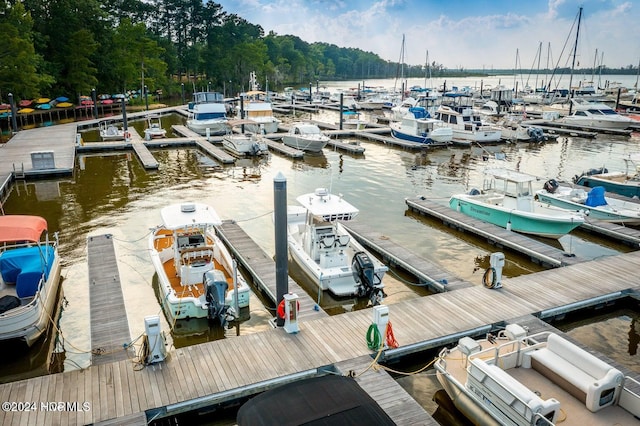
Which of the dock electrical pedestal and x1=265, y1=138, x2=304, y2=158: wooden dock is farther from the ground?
x1=265, y1=138, x2=304, y2=158: wooden dock

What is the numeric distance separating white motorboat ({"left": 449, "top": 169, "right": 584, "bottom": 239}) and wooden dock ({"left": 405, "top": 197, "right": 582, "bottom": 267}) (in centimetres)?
51

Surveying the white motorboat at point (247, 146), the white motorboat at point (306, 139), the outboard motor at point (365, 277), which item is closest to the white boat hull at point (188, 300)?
the outboard motor at point (365, 277)

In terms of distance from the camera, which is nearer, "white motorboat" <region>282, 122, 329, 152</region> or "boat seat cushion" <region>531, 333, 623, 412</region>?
"boat seat cushion" <region>531, 333, 623, 412</region>

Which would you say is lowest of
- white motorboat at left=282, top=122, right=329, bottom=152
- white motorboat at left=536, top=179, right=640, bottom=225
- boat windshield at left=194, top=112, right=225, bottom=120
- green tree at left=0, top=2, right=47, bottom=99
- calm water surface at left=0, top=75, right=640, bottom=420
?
calm water surface at left=0, top=75, right=640, bottom=420

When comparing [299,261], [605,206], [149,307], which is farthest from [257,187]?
[605,206]

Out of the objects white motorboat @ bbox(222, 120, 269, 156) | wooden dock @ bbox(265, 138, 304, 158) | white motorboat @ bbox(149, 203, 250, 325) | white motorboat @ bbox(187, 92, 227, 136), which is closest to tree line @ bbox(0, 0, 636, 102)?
white motorboat @ bbox(187, 92, 227, 136)

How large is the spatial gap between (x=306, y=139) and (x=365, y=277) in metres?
22.0

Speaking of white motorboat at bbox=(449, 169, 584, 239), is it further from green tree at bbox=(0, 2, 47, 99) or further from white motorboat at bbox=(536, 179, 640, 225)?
green tree at bbox=(0, 2, 47, 99)

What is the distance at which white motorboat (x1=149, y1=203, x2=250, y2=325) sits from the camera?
11.3m

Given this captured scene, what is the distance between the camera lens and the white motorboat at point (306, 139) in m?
33.2

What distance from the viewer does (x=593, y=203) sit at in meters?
19.0

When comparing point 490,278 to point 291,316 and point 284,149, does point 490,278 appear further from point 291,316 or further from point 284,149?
point 284,149

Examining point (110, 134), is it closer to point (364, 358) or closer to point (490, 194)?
point (490, 194)

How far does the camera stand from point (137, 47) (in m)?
64.2
